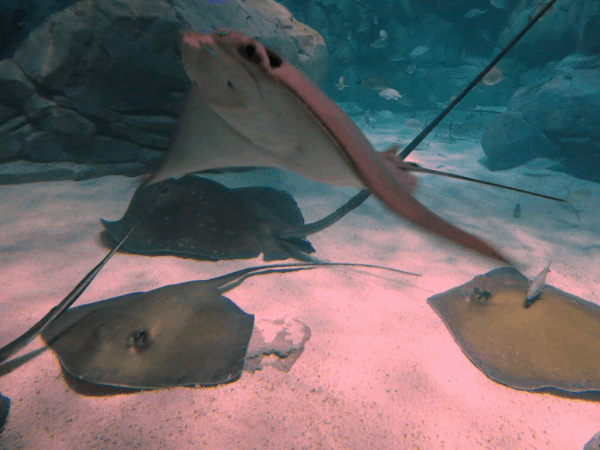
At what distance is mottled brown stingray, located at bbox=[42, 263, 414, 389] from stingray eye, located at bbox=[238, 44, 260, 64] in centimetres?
155

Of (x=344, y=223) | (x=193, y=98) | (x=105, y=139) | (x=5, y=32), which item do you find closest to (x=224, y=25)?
(x=105, y=139)

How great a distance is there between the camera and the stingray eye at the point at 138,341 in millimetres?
1641

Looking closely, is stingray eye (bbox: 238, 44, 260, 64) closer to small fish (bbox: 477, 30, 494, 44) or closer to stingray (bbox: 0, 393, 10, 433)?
stingray (bbox: 0, 393, 10, 433)

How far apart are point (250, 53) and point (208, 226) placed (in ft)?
7.28

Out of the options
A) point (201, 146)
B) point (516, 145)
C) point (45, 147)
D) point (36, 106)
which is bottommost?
point (516, 145)

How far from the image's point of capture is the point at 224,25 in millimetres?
4812

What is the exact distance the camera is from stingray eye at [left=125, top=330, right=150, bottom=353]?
164 cm

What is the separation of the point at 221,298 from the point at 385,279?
70.6 inches

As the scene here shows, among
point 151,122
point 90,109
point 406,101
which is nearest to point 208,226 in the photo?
point 151,122

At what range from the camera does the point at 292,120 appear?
4.14 ft

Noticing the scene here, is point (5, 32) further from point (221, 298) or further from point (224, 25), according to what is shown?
point (221, 298)

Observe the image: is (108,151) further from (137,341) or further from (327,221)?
(137,341)

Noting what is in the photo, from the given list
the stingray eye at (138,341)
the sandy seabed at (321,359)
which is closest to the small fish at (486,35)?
the sandy seabed at (321,359)

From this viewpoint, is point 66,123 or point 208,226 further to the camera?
point 66,123
